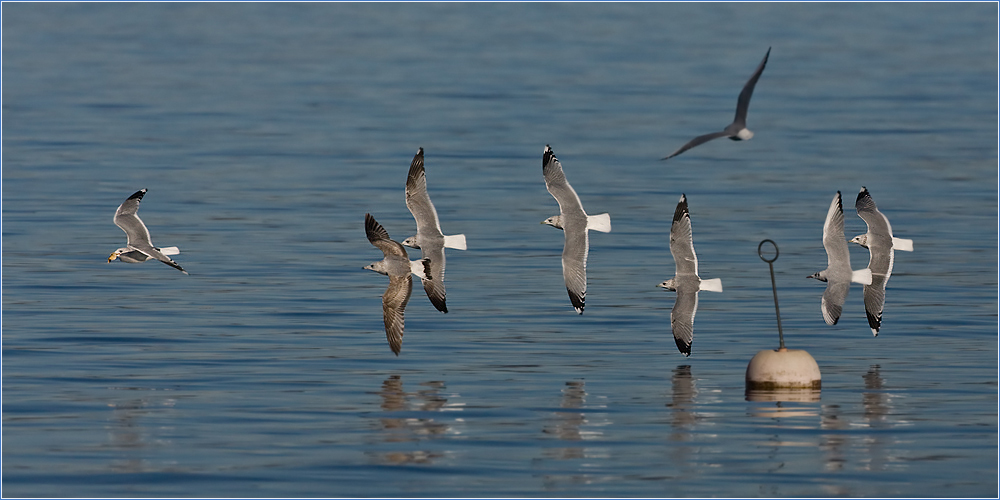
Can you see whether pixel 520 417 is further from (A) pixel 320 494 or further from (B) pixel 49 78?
(B) pixel 49 78

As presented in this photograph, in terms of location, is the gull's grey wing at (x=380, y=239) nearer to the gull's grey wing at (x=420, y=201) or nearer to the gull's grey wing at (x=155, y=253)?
the gull's grey wing at (x=420, y=201)

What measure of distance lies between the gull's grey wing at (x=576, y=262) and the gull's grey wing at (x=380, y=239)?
274 cm

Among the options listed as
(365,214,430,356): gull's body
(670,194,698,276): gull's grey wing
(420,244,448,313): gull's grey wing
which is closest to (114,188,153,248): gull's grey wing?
(365,214,430,356): gull's body

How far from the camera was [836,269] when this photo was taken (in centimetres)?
2816

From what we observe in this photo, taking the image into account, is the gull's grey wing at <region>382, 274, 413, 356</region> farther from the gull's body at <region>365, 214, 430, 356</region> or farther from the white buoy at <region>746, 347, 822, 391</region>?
the white buoy at <region>746, 347, 822, 391</region>

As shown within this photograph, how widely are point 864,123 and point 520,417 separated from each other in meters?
53.9

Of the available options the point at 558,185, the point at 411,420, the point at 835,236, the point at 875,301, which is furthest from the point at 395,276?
the point at 875,301

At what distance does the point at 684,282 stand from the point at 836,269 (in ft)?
7.84

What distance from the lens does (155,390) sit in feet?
85.8

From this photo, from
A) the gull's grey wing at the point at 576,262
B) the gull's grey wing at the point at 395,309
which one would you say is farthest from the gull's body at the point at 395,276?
the gull's grey wing at the point at 576,262

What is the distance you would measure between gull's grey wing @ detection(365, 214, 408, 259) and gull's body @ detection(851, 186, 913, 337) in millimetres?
7234

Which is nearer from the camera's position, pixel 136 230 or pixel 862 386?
pixel 862 386

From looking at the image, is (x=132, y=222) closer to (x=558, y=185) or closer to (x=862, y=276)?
(x=558, y=185)

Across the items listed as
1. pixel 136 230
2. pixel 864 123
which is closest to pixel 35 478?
pixel 136 230
